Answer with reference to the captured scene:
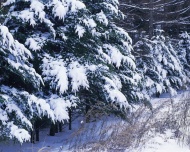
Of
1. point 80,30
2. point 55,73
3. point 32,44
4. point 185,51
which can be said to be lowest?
point 185,51

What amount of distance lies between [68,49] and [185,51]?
13.1m

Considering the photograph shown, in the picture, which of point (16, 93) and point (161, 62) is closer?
point (16, 93)

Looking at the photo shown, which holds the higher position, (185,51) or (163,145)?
(185,51)

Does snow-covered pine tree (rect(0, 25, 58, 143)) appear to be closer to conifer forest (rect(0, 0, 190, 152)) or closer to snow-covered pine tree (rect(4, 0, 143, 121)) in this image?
conifer forest (rect(0, 0, 190, 152))

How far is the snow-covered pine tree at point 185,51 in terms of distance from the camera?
18.2 m

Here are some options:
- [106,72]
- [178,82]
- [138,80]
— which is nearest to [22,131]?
[106,72]

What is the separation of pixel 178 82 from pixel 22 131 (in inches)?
472

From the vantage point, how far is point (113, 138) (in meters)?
5.42

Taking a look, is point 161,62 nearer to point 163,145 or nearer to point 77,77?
point 77,77

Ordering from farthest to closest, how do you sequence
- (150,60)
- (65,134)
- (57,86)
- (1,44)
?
(150,60)
(65,134)
(57,86)
(1,44)

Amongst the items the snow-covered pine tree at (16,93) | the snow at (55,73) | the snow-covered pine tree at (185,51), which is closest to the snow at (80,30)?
the snow at (55,73)

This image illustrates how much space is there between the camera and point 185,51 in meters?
18.5

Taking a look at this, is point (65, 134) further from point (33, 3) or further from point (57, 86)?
point (33, 3)

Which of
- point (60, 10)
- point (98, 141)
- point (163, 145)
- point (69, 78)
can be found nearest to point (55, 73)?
point (69, 78)
